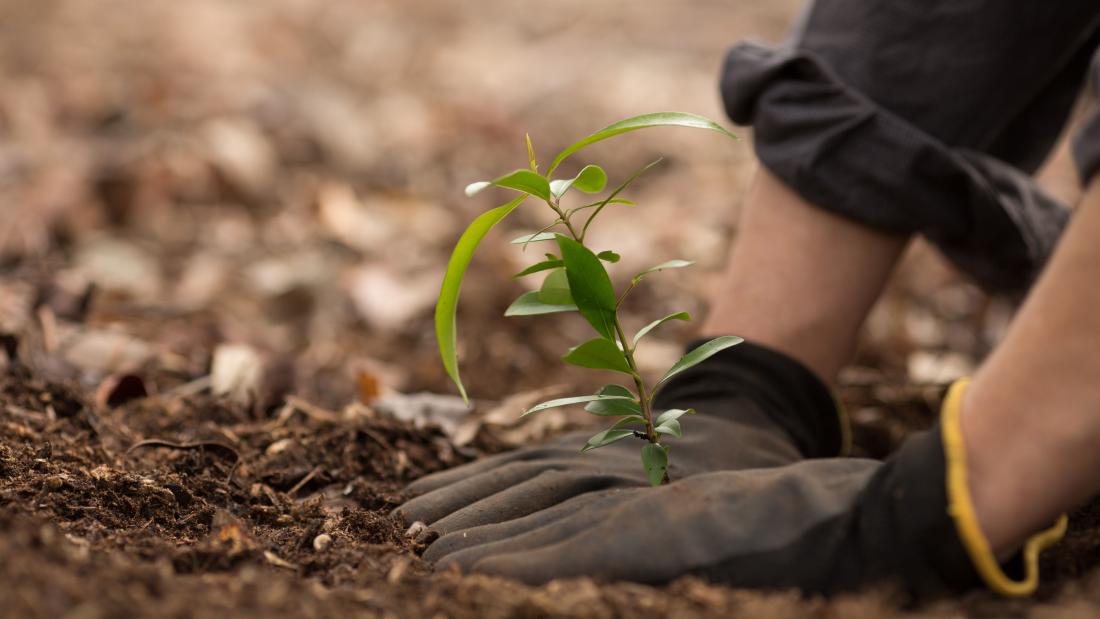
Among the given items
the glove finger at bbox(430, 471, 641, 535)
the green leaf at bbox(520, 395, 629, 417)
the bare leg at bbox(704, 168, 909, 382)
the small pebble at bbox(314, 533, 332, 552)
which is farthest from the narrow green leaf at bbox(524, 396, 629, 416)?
the bare leg at bbox(704, 168, 909, 382)

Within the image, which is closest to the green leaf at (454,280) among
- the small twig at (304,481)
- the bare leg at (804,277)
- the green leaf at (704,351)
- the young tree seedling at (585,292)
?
the young tree seedling at (585,292)

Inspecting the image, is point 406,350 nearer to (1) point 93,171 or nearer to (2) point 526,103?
(1) point 93,171

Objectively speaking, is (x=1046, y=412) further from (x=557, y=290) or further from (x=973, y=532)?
(x=557, y=290)

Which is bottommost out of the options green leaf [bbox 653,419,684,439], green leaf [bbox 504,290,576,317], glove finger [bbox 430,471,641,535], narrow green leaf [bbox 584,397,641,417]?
glove finger [bbox 430,471,641,535]

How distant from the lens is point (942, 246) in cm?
140

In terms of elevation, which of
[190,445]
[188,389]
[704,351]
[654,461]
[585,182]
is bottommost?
[188,389]

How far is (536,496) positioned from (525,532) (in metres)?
0.08

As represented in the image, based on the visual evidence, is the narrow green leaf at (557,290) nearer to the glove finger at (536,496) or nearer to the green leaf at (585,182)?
the green leaf at (585,182)

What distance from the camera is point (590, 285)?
2.86ft

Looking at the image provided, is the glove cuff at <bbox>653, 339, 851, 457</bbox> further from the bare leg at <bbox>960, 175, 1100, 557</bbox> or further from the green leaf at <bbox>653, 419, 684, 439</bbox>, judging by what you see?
the bare leg at <bbox>960, 175, 1100, 557</bbox>

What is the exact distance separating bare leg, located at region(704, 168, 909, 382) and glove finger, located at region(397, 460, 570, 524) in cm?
39

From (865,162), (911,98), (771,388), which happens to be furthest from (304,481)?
(911,98)

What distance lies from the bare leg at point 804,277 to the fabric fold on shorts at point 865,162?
0.10 ft

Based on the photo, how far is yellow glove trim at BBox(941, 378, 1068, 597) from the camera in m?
0.75
